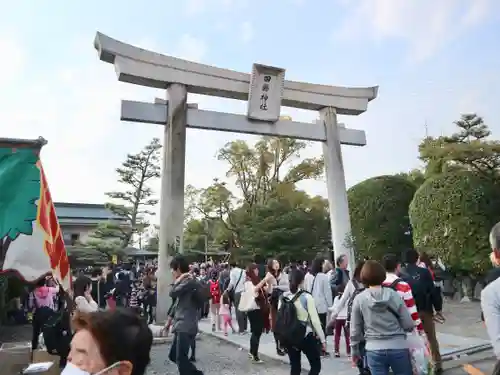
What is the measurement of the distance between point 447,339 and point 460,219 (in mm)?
6580

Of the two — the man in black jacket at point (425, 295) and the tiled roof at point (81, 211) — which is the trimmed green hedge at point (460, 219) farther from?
the tiled roof at point (81, 211)

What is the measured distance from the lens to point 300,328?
4996 millimetres

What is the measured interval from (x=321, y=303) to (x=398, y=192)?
39.1 feet

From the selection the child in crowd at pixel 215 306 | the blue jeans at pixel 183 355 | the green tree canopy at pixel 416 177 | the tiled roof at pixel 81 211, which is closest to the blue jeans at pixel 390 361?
the blue jeans at pixel 183 355

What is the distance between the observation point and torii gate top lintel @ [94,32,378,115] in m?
11.5

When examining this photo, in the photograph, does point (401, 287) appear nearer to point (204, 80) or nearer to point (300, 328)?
point (300, 328)

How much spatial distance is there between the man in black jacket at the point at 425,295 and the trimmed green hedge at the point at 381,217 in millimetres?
11717

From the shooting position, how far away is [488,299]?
2727mm

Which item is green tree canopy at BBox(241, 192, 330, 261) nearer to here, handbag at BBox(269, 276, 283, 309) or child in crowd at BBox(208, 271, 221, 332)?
child in crowd at BBox(208, 271, 221, 332)

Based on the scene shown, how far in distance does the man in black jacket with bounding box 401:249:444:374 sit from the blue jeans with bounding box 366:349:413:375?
7.51ft

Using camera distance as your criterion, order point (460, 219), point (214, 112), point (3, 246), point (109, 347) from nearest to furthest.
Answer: point (109, 347) → point (3, 246) → point (214, 112) → point (460, 219)

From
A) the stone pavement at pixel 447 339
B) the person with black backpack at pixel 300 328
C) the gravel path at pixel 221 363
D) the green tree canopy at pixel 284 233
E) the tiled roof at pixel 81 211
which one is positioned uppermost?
the tiled roof at pixel 81 211

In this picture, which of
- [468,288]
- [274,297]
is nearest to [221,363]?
[274,297]

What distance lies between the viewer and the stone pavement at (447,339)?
717cm
